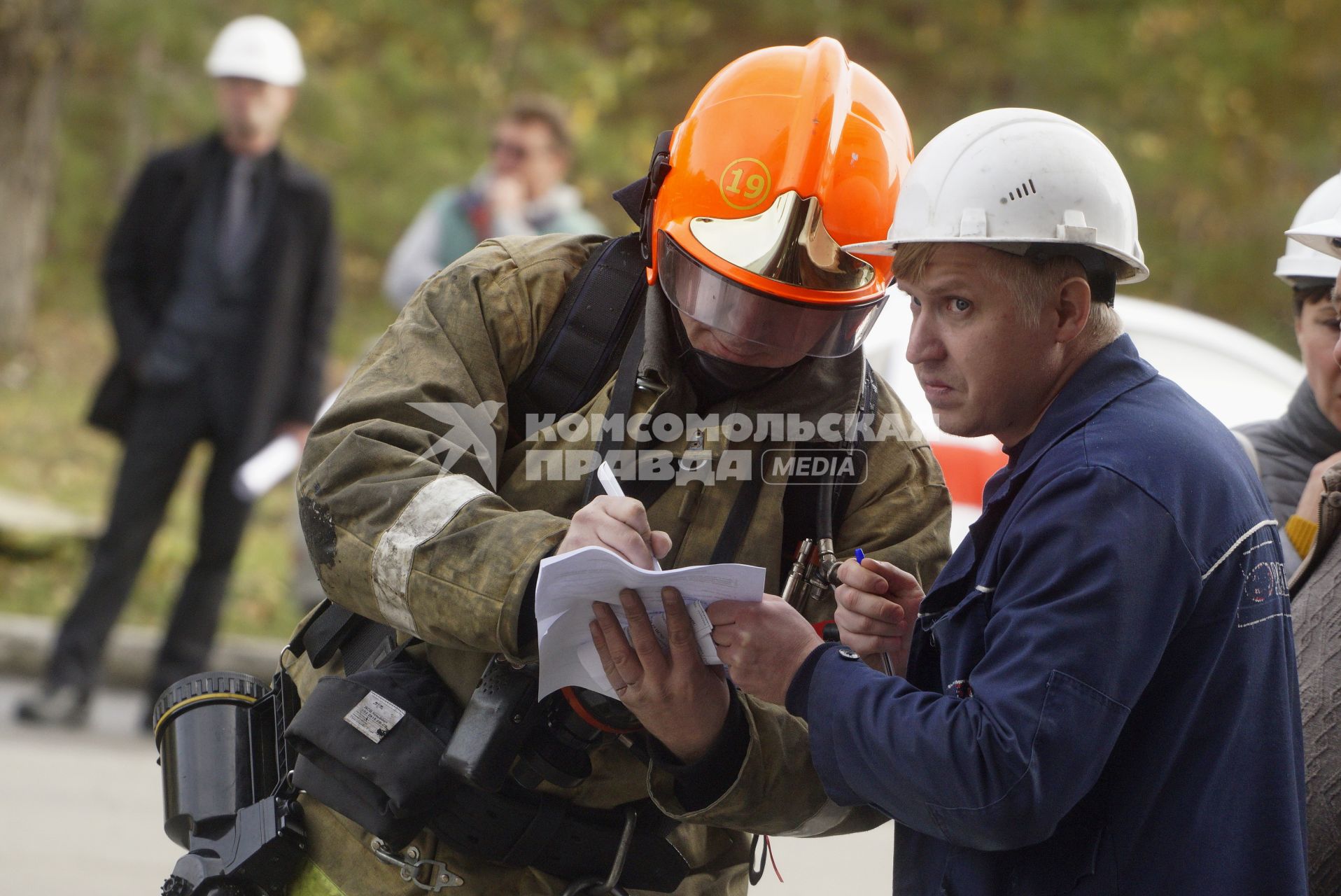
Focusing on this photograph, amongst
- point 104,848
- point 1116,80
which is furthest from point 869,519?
point 1116,80

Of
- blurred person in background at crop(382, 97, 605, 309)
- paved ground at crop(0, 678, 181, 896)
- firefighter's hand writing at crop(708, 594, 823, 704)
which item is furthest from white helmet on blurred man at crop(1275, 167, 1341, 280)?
blurred person in background at crop(382, 97, 605, 309)

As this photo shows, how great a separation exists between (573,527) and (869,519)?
0.56 meters

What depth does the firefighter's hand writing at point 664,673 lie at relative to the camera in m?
1.97

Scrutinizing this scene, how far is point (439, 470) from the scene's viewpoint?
6.92 ft

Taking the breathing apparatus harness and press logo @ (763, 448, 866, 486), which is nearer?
the breathing apparatus harness

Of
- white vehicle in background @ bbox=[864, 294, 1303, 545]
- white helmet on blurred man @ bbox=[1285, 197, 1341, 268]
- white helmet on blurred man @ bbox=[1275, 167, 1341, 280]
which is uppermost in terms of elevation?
white vehicle in background @ bbox=[864, 294, 1303, 545]

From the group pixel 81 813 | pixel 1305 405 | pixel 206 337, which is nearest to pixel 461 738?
pixel 1305 405

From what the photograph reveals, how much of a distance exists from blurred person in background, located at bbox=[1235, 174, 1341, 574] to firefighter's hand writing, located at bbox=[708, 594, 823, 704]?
1.23m

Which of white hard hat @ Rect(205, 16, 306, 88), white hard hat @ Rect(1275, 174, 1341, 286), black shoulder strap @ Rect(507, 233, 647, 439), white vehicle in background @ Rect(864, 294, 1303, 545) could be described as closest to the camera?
black shoulder strap @ Rect(507, 233, 647, 439)

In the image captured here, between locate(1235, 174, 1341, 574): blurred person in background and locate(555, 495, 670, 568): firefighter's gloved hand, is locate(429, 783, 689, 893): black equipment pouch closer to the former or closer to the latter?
locate(555, 495, 670, 568): firefighter's gloved hand

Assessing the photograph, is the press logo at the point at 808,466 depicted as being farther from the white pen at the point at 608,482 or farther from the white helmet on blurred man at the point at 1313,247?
the white helmet on blurred man at the point at 1313,247

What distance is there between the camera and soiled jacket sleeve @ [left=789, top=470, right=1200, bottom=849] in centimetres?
160

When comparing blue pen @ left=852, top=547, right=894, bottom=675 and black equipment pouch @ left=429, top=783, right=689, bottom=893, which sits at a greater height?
blue pen @ left=852, top=547, right=894, bottom=675

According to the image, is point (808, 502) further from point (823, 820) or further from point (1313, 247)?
point (1313, 247)
